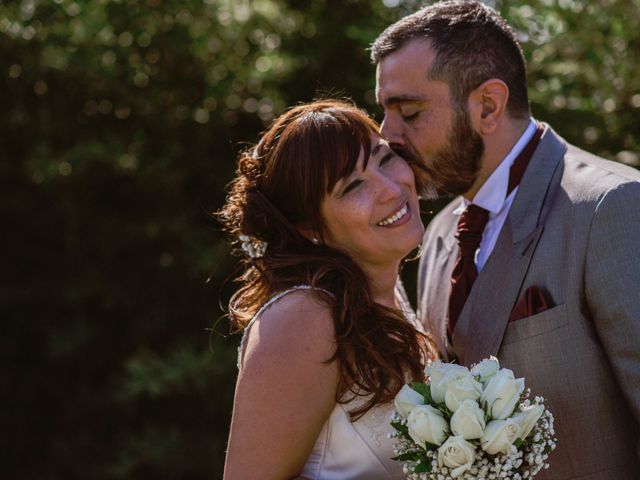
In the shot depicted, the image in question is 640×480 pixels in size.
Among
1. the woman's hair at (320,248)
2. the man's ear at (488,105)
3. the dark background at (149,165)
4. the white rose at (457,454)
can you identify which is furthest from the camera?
the dark background at (149,165)

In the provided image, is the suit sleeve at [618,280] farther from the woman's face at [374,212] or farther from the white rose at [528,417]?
the woman's face at [374,212]

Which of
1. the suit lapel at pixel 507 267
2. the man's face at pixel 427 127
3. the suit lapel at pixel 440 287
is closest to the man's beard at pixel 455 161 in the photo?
the man's face at pixel 427 127

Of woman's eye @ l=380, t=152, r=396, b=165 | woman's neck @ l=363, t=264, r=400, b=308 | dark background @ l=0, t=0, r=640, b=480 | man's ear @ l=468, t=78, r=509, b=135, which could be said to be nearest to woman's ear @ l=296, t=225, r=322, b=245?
woman's neck @ l=363, t=264, r=400, b=308

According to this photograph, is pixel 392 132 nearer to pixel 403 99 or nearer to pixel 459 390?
pixel 403 99

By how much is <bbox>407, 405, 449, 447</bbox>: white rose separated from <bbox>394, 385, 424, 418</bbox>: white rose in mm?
71

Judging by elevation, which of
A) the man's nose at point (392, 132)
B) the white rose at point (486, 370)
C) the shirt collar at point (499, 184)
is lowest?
the white rose at point (486, 370)

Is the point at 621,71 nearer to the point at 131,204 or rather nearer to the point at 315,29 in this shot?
the point at 315,29

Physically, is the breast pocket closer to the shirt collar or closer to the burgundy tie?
the burgundy tie

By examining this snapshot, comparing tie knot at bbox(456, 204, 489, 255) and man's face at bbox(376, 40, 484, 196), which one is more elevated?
man's face at bbox(376, 40, 484, 196)

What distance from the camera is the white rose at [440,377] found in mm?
2355

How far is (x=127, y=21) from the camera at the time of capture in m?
4.91

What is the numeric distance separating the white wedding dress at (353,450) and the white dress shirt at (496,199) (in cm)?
74

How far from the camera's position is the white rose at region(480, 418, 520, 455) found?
87.8 inches

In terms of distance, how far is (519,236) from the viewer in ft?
9.32
